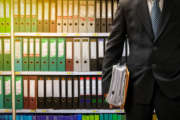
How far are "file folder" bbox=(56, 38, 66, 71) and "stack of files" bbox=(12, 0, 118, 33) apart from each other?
0.12 m

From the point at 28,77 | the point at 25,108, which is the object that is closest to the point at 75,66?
the point at 28,77

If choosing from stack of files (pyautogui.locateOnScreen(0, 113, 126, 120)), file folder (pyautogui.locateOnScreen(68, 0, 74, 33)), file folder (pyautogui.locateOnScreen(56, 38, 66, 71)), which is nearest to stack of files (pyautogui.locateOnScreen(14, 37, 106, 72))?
file folder (pyautogui.locateOnScreen(56, 38, 66, 71))

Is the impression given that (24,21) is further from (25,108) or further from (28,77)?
(25,108)

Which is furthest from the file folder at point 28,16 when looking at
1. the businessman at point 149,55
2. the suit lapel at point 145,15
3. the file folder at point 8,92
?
the suit lapel at point 145,15

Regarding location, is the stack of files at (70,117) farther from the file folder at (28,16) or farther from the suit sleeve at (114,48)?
the suit sleeve at (114,48)

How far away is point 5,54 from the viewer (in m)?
2.17

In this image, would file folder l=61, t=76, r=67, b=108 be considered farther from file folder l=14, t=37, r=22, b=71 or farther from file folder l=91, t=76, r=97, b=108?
file folder l=14, t=37, r=22, b=71

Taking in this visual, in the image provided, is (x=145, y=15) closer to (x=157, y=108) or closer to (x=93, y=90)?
(x=157, y=108)

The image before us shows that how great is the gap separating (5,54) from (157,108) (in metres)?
1.80

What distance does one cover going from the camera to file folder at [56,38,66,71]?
216cm

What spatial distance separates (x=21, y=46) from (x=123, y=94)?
1554mm

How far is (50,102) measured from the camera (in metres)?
2.18

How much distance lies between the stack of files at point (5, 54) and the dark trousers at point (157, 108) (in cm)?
161

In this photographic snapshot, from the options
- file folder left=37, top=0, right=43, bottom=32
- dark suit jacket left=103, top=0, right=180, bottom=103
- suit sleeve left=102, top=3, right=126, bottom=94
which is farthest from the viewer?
file folder left=37, top=0, right=43, bottom=32
